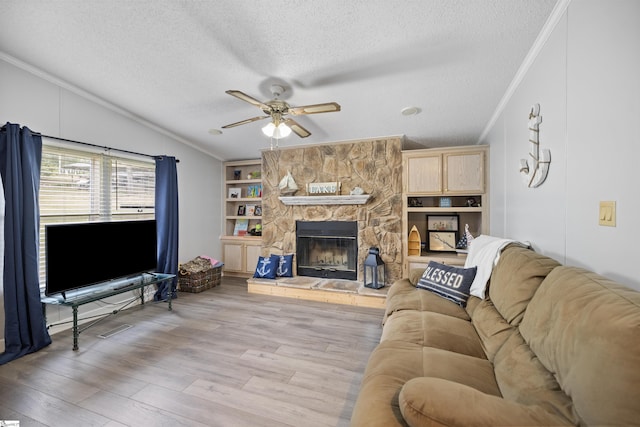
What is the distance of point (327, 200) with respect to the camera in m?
4.32

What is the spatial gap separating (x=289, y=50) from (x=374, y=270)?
2.86 metres

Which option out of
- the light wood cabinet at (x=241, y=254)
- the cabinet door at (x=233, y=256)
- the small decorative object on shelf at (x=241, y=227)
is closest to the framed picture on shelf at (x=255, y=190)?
the small decorative object on shelf at (x=241, y=227)

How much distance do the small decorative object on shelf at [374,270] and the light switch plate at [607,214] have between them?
8.56 ft

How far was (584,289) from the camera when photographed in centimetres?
104

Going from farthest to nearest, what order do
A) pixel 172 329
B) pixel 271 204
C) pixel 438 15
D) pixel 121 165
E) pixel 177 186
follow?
pixel 271 204 → pixel 177 186 → pixel 121 165 → pixel 172 329 → pixel 438 15

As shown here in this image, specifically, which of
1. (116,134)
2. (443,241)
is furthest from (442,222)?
(116,134)

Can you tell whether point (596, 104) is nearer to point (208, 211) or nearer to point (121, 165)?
point (121, 165)

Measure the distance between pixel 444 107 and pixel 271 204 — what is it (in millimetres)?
3033

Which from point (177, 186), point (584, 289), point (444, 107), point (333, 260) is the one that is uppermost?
point (444, 107)

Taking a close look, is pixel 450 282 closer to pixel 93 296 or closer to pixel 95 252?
pixel 93 296

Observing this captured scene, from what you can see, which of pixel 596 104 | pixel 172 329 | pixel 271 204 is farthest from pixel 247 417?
pixel 271 204

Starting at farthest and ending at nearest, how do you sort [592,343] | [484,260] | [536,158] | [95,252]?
[95,252]
[484,260]
[536,158]
[592,343]

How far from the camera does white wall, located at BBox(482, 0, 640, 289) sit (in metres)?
1.14

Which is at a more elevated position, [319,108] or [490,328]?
[319,108]
